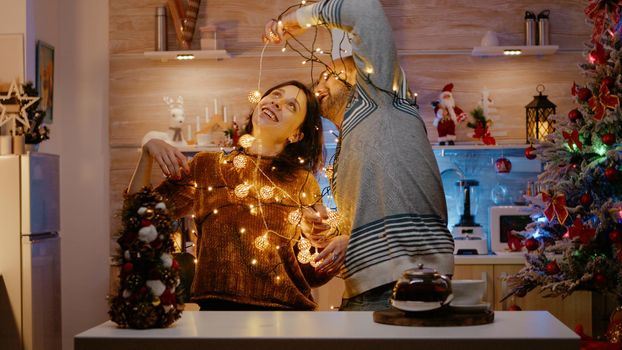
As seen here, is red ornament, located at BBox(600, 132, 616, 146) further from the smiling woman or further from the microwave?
the smiling woman

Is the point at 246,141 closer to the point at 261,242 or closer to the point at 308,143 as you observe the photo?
the point at 308,143

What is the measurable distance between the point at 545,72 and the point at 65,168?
124 inches

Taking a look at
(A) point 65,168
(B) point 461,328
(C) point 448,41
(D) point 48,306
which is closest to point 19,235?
(D) point 48,306

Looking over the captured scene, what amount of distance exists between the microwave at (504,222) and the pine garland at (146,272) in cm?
361

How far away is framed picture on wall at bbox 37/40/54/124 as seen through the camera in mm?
5559

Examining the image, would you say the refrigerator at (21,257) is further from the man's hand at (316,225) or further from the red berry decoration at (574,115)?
the red berry decoration at (574,115)

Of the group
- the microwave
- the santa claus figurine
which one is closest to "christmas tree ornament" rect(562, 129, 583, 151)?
the microwave

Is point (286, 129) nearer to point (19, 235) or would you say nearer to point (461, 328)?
point (461, 328)

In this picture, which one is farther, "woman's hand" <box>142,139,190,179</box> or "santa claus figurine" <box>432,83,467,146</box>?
"santa claus figurine" <box>432,83,467,146</box>

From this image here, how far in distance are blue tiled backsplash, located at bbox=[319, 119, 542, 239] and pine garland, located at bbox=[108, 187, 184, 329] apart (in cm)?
359

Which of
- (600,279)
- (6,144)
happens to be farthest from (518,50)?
(6,144)

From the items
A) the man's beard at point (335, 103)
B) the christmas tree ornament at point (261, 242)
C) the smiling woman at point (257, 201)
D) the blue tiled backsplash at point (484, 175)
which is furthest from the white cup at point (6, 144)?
the christmas tree ornament at point (261, 242)

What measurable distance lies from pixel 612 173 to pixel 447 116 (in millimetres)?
1396

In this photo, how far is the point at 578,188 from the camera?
466cm
